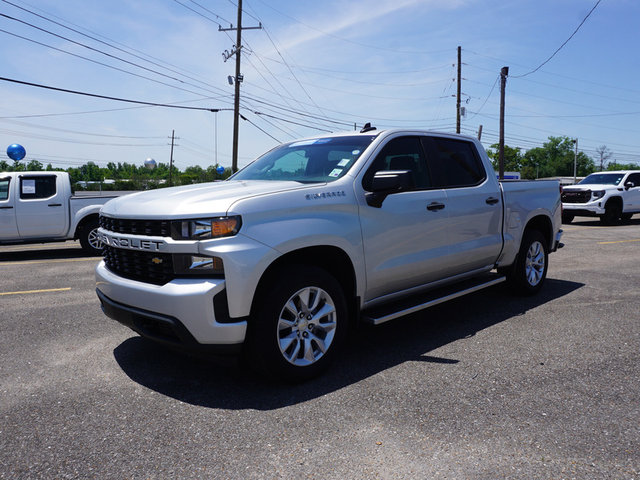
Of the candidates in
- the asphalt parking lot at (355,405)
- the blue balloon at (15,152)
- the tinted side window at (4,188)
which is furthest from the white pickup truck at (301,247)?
the blue balloon at (15,152)

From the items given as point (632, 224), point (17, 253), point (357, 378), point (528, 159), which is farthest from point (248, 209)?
point (528, 159)

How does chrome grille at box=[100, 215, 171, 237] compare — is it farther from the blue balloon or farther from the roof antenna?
the blue balloon

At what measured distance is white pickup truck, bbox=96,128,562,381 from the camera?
324 cm

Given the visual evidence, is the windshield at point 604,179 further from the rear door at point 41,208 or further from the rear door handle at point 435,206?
the rear door at point 41,208

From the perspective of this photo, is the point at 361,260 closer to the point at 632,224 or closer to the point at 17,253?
the point at 17,253

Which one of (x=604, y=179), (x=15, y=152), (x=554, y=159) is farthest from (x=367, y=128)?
(x=554, y=159)

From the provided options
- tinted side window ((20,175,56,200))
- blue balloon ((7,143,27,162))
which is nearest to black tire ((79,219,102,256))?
tinted side window ((20,175,56,200))

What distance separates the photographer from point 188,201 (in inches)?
135

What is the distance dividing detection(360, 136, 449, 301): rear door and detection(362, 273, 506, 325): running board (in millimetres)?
141

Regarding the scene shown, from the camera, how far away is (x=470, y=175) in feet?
17.3

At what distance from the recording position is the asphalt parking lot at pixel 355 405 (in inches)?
103

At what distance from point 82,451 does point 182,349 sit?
2.70 feet

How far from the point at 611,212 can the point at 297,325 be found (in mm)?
16898

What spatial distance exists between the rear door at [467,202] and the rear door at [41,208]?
8.93 metres
